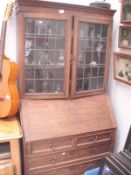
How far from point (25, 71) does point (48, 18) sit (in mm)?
503

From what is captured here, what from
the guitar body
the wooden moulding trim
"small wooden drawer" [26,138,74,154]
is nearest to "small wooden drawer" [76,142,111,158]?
"small wooden drawer" [26,138,74,154]

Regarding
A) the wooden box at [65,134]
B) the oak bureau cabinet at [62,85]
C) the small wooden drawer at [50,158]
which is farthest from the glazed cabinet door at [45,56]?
the small wooden drawer at [50,158]

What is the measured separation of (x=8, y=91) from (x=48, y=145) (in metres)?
0.58

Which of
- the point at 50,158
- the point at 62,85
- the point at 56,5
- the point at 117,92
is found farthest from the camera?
the point at 117,92

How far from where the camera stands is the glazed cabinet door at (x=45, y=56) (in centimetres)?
175

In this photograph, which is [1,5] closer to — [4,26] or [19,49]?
[4,26]

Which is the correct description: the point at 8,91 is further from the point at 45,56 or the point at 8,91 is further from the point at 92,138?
the point at 92,138

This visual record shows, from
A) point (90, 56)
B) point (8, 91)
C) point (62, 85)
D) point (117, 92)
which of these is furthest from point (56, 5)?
point (117, 92)

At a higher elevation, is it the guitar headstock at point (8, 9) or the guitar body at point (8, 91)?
the guitar headstock at point (8, 9)

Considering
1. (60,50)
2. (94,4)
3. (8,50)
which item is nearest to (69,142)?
(60,50)

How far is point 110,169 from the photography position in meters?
1.56

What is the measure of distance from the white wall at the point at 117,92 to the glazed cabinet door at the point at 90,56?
0.51 feet

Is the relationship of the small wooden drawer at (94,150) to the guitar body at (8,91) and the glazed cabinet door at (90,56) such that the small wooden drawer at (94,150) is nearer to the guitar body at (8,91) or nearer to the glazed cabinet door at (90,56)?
the glazed cabinet door at (90,56)

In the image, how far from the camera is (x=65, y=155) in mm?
1866
